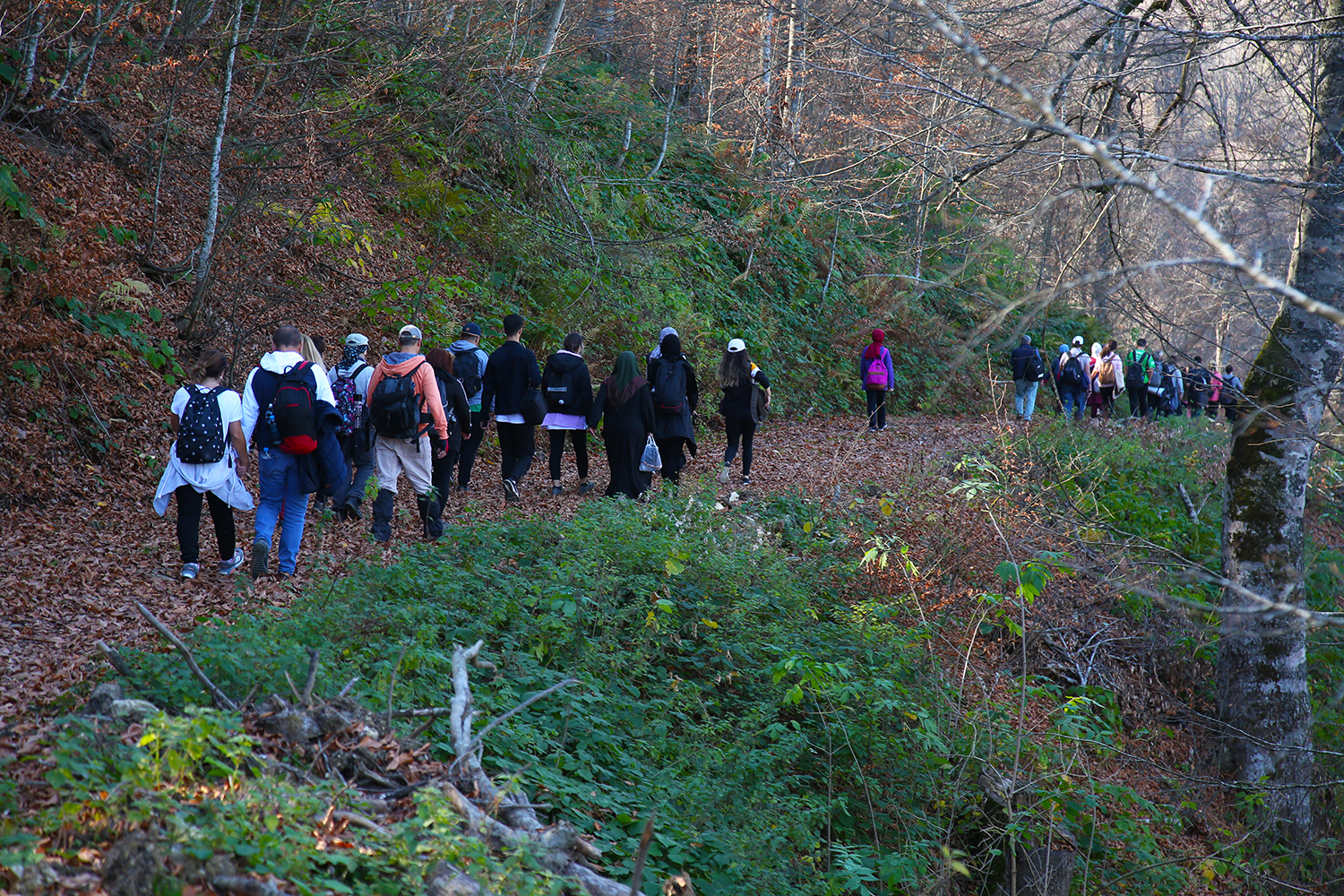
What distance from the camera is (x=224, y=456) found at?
24.6ft

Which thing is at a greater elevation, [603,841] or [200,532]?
[200,532]

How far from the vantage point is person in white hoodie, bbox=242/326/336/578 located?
770 cm

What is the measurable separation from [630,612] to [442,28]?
1150 cm

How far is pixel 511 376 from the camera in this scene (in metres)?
10.7

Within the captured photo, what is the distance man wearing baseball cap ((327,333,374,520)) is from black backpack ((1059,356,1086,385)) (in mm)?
16150

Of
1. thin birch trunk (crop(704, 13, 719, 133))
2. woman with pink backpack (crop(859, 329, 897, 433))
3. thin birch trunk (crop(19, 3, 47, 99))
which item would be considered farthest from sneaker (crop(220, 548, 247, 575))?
thin birch trunk (crop(704, 13, 719, 133))

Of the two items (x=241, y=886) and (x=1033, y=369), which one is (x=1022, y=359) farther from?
(x=241, y=886)

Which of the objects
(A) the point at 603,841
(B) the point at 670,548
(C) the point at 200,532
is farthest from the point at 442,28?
(A) the point at 603,841

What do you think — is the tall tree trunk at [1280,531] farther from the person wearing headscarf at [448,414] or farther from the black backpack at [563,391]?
the person wearing headscarf at [448,414]

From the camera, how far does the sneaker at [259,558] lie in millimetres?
7629

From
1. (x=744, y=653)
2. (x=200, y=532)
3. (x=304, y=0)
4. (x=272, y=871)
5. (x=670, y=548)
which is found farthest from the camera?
(x=304, y=0)

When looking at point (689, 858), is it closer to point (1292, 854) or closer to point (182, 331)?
point (1292, 854)

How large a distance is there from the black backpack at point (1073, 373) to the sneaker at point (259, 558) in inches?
704

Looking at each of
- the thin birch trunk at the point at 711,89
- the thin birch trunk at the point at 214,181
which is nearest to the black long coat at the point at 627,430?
the thin birch trunk at the point at 214,181
